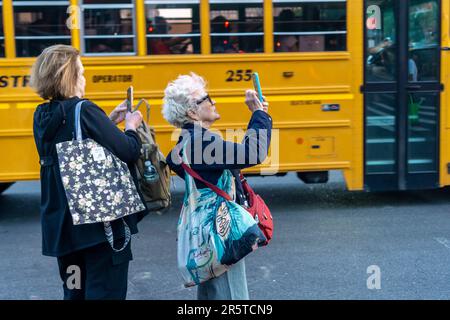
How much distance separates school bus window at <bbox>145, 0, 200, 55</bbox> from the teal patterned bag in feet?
12.3

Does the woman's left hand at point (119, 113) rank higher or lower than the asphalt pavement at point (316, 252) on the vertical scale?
higher

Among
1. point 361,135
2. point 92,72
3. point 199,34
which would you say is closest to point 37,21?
point 92,72

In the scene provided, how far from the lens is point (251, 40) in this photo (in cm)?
673

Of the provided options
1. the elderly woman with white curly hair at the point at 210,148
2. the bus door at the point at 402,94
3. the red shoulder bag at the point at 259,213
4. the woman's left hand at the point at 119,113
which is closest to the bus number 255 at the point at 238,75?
the bus door at the point at 402,94

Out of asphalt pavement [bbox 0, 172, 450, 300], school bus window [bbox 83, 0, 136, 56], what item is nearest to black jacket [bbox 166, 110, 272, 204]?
asphalt pavement [bbox 0, 172, 450, 300]

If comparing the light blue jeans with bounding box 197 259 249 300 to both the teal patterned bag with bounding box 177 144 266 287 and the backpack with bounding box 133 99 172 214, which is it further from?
the backpack with bounding box 133 99 172 214

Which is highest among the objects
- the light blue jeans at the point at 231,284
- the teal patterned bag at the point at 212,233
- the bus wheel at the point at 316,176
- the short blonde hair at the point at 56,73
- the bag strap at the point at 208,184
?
the short blonde hair at the point at 56,73

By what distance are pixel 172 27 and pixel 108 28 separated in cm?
67

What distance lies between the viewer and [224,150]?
3.06 meters

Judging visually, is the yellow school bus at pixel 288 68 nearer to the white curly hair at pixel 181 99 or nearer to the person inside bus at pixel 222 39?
the person inside bus at pixel 222 39

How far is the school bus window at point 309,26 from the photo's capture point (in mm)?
6719

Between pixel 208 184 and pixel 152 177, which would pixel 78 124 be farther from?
pixel 208 184

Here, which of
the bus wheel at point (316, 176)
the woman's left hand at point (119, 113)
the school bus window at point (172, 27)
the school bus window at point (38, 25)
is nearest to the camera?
the woman's left hand at point (119, 113)

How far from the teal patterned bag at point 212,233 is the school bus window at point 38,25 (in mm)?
3991
